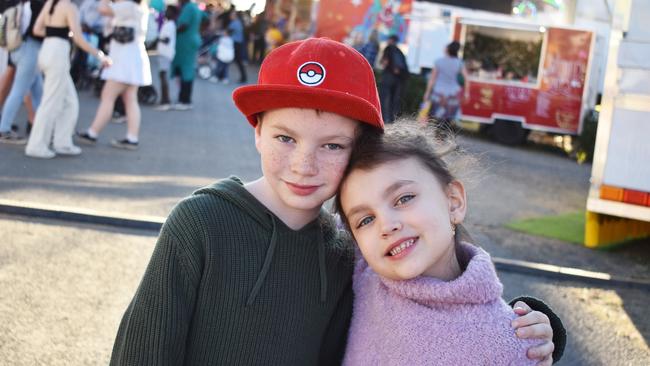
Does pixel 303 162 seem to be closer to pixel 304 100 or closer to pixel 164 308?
pixel 304 100

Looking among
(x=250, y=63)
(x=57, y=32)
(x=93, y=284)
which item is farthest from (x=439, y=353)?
(x=250, y=63)

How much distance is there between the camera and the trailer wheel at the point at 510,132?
1627cm

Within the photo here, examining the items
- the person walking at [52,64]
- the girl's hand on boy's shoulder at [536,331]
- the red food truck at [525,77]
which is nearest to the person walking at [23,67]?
the person walking at [52,64]

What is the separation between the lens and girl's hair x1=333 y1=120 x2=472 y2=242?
→ 2164 millimetres

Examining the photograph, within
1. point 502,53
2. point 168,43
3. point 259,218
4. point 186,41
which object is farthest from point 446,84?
point 259,218

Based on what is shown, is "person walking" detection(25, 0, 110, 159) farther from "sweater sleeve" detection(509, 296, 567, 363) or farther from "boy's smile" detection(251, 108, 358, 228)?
"sweater sleeve" detection(509, 296, 567, 363)

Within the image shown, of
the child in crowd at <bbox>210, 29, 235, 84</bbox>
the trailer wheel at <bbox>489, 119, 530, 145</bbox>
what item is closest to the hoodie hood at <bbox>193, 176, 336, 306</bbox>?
the trailer wheel at <bbox>489, 119, 530, 145</bbox>

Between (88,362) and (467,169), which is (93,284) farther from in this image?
(467,169)

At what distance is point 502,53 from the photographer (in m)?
16.6

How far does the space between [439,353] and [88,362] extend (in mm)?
2197

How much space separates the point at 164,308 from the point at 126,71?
7478 millimetres

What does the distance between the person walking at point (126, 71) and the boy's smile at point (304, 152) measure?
23.6ft

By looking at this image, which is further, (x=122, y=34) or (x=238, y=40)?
(x=238, y=40)

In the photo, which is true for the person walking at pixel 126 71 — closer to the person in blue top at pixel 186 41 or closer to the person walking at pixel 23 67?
the person walking at pixel 23 67
